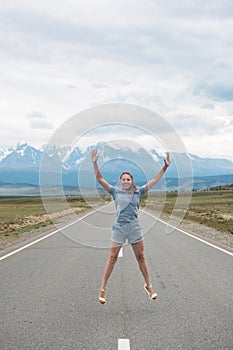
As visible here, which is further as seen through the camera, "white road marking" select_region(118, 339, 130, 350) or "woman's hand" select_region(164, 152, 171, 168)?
"woman's hand" select_region(164, 152, 171, 168)

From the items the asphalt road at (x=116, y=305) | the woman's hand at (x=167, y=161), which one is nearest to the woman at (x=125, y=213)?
the woman's hand at (x=167, y=161)

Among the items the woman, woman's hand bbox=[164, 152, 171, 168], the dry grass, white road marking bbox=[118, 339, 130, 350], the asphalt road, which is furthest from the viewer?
the dry grass

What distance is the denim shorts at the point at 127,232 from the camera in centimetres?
688

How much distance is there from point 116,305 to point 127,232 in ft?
3.89

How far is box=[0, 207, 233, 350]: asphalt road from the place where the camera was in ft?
17.0

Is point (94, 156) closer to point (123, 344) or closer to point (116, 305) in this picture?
point (116, 305)

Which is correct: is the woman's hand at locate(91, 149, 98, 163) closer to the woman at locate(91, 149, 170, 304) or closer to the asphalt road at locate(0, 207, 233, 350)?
the woman at locate(91, 149, 170, 304)

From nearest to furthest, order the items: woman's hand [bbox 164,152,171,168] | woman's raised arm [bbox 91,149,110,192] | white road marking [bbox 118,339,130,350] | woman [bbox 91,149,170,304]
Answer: white road marking [bbox 118,339,130,350] → woman [bbox 91,149,170,304] → woman's raised arm [bbox 91,149,110,192] → woman's hand [bbox 164,152,171,168]

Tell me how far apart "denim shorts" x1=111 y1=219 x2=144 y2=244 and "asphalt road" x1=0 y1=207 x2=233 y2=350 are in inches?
41.7

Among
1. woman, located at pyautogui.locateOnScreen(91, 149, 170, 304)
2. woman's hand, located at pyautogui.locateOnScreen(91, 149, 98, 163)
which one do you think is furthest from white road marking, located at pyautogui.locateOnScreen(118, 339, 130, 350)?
woman's hand, located at pyautogui.locateOnScreen(91, 149, 98, 163)

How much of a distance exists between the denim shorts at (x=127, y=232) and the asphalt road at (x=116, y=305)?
1058 millimetres

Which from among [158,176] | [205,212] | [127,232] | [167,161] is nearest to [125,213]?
[127,232]

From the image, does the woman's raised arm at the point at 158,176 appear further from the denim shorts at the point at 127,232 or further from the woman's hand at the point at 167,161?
the denim shorts at the point at 127,232

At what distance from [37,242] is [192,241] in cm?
605
